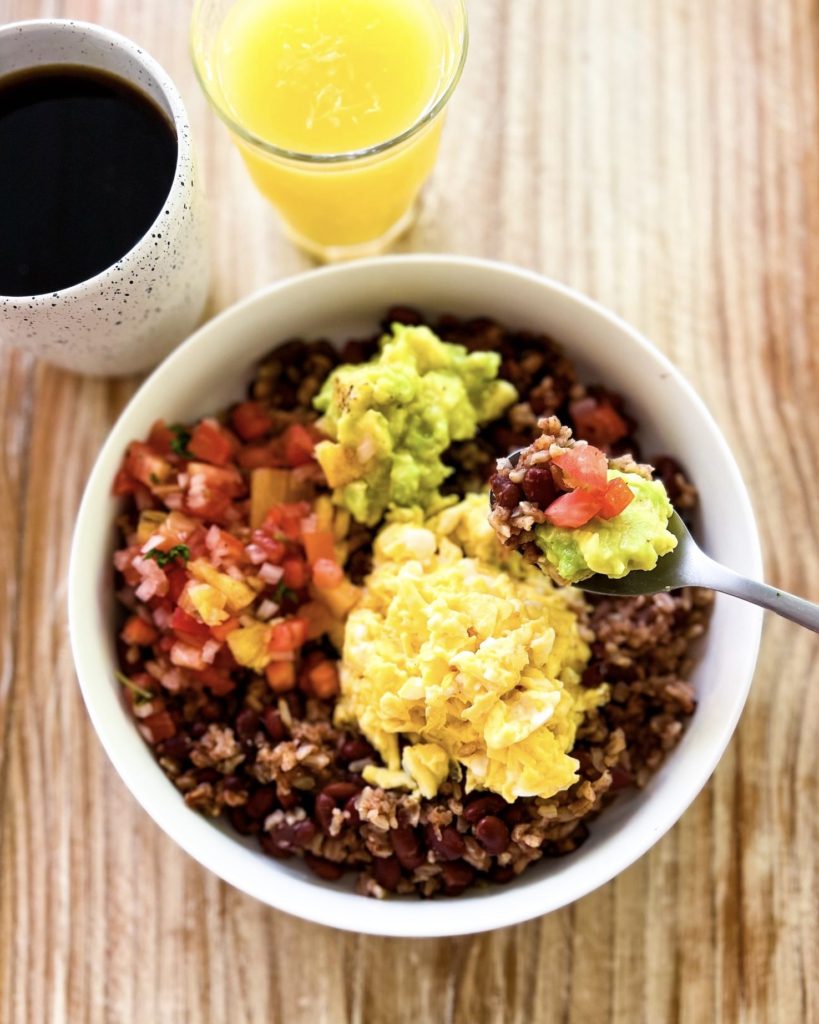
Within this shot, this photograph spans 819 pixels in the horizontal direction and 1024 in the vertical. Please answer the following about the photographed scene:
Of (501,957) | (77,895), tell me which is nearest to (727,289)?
(501,957)

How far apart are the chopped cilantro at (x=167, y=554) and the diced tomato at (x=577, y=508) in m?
0.76

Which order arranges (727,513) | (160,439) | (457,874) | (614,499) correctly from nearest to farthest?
(614,499) < (457,874) < (727,513) < (160,439)

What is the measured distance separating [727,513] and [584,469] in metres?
0.49

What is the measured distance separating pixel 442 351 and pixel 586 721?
2.68ft

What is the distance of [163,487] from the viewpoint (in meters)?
2.17

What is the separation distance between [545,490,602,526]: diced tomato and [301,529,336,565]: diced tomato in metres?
0.54

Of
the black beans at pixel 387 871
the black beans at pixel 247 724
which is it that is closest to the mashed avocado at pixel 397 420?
the black beans at pixel 247 724

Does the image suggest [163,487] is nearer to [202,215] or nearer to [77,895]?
[202,215]

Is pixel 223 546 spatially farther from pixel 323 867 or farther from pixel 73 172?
pixel 73 172

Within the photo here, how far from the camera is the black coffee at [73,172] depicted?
81.4 inches

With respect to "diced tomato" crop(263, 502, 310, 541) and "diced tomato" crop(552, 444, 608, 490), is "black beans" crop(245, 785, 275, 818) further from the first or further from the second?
"diced tomato" crop(552, 444, 608, 490)

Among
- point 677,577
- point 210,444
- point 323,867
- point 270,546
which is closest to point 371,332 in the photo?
point 210,444

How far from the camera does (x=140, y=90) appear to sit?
2.10m

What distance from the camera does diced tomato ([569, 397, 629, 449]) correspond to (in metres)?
2.24
